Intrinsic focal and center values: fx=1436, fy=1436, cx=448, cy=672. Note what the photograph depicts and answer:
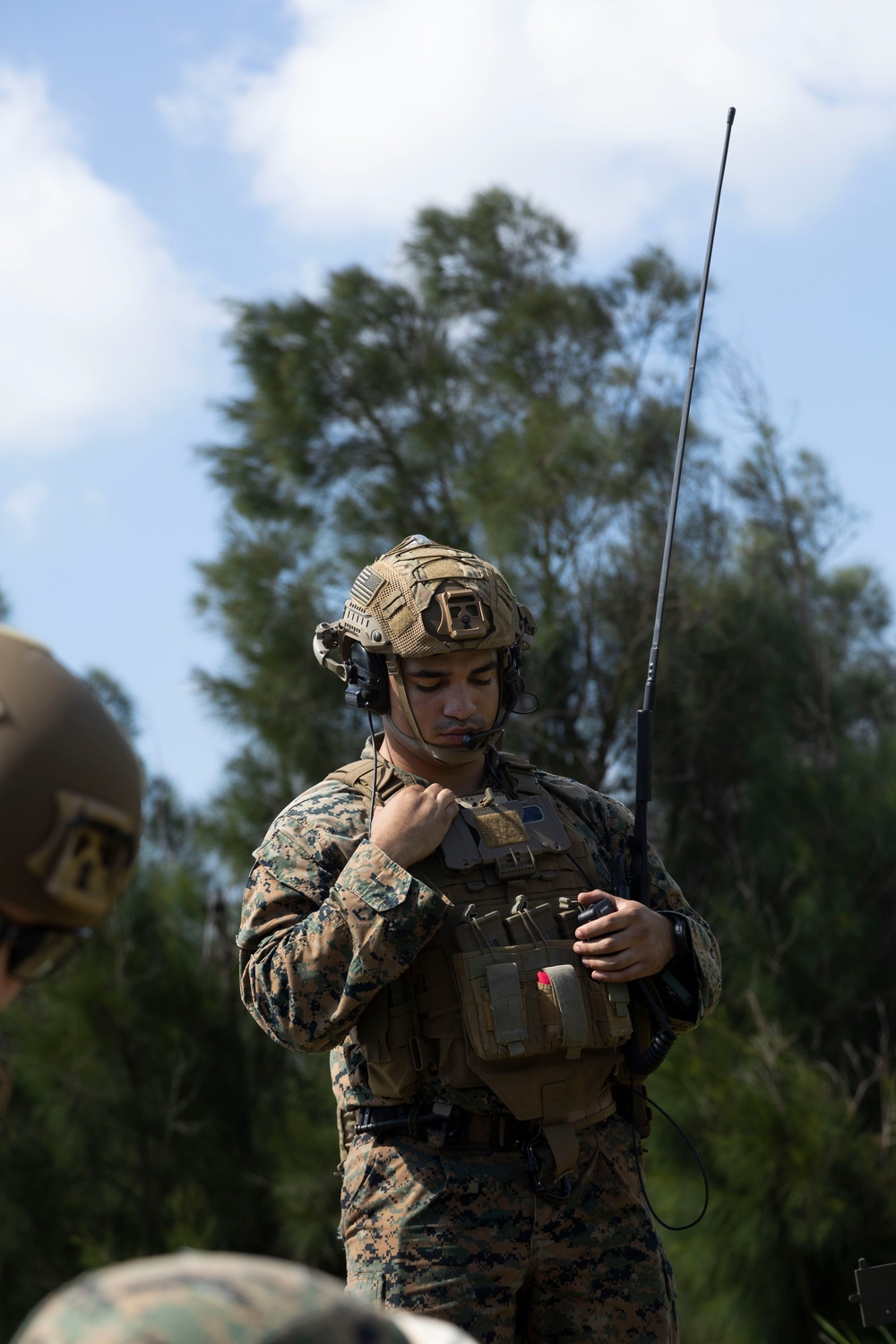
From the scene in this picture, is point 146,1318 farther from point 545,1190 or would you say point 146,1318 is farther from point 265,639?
point 265,639

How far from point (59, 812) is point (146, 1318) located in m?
0.59

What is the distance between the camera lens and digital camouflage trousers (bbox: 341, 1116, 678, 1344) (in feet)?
7.90

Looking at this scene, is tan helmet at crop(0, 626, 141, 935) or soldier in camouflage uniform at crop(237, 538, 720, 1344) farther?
soldier in camouflage uniform at crop(237, 538, 720, 1344)

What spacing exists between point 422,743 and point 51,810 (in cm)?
151

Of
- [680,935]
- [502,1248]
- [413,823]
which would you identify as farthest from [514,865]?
[502,1248]

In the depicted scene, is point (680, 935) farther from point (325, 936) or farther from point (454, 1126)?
point (325, 936)

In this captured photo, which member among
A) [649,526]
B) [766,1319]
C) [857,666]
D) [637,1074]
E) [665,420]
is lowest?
[766,1319]

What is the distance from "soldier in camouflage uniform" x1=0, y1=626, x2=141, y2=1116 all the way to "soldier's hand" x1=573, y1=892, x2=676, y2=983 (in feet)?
4.44

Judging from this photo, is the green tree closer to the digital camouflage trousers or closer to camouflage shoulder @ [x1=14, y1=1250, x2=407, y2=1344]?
the digital camouflage trousers

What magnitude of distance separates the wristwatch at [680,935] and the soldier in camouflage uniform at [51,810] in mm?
1542

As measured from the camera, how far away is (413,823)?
257 cm

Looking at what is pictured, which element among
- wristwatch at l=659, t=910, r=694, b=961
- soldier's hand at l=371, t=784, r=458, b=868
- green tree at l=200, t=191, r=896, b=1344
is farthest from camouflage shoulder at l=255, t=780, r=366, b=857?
Result: green tree at l=200, t=191, r=896, b=1344

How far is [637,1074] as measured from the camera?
2711 millimetres

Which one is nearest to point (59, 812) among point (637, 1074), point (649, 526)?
point (637, 1074)
